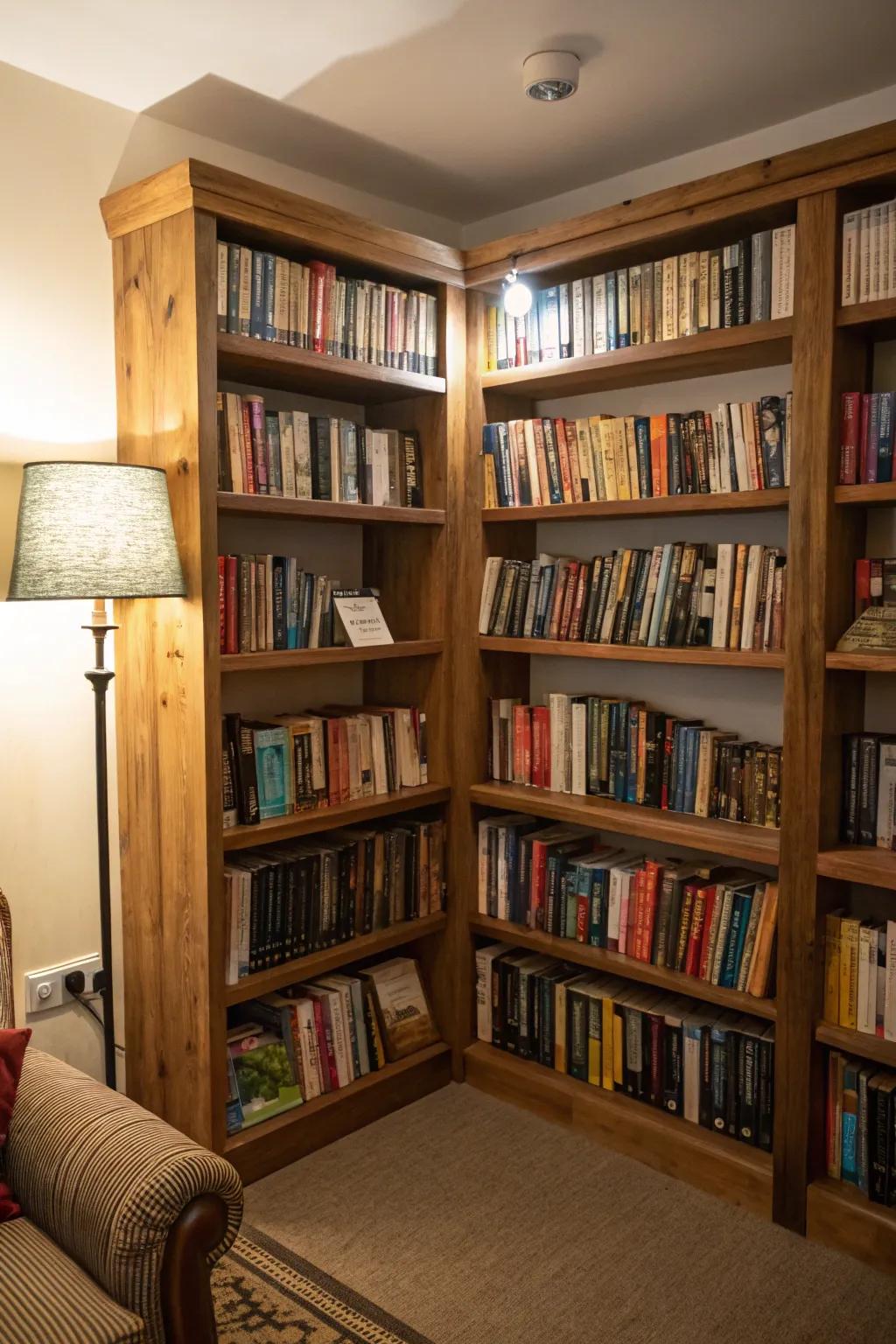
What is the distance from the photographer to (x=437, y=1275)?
84.4 inches

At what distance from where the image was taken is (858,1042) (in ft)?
7.16

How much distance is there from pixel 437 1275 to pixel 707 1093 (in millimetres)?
774

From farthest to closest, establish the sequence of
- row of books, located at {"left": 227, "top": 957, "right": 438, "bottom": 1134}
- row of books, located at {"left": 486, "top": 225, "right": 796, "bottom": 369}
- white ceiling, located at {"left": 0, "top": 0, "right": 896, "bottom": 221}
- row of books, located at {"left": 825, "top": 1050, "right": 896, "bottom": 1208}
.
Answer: row of books, located at {"left": 227, "top": 957, "right": 438, "bottom": 1134}, row of books, located at {"left": 486, "top": 225, "right": 796, "bottom": 369}, row of books, located at {"left": 825, "top": 1050, "right": 896, "bottom": 1208}, white ceiling, located at {"left": 0, "top": 0, "right": 896, "bottom": 221}

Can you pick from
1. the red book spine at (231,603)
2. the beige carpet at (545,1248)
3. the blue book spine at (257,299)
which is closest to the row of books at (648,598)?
the red book spine at (231,603)

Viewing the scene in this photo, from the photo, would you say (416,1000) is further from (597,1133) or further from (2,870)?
(2,870)

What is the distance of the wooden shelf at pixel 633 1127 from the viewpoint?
2381mm

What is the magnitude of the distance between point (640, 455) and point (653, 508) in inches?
6.5

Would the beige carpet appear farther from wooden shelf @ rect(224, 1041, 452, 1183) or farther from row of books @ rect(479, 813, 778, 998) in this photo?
row of books @ rect(479, 813, 778, 998)

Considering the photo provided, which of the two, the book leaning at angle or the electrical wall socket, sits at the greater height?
the electrical wall socket

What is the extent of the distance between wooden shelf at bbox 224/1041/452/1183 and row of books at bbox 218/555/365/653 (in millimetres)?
1164

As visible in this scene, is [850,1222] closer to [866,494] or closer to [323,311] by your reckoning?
[866,494]

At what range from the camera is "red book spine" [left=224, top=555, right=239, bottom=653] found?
2.39 meters

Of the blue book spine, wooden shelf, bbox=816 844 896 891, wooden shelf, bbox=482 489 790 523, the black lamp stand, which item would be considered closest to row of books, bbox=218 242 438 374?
the blue book spine

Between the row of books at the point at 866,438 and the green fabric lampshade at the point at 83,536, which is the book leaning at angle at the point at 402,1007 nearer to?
the green fabric lampshade at the point at 83,536
